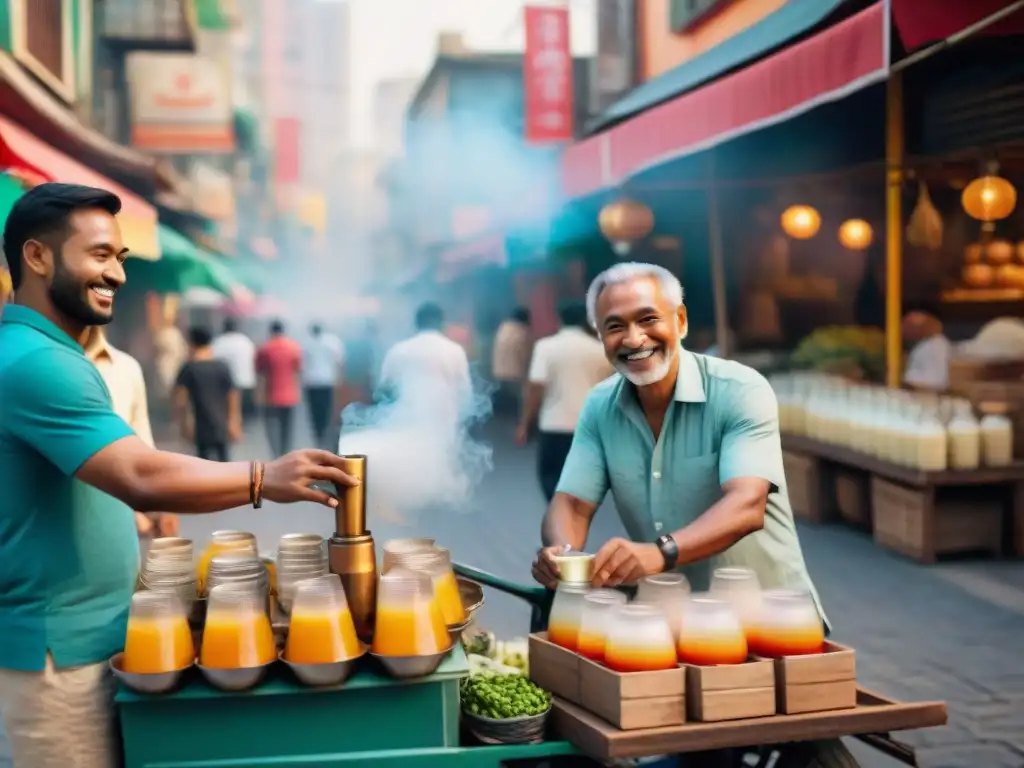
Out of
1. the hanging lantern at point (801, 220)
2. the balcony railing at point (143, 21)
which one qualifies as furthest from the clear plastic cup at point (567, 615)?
the balcony railing at point (143, 21)

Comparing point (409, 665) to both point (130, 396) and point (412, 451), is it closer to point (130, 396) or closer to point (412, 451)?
point (412, 451)

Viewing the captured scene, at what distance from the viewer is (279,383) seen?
47.2 feet

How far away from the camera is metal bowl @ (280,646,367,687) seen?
263cm

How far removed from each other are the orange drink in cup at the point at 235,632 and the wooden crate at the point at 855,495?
845 cm

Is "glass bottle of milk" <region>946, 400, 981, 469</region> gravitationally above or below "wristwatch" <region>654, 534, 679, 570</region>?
below

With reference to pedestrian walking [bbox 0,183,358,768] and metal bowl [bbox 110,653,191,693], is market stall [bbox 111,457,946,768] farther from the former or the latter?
pedestrian walking [bbox 0,183,358,768]

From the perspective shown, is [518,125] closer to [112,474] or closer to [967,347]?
[967,347]

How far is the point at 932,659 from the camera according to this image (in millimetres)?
6492

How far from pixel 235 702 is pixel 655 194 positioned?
13745mm

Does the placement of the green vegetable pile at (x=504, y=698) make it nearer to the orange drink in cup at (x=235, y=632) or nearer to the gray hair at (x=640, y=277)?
the orange drink in cup at (x=235, y=632)

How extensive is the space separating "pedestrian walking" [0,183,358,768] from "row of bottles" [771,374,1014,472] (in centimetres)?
720

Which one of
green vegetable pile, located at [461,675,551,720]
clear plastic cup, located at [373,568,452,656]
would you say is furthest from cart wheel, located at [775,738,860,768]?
clear plastic cup, located at [373,568,452,656]

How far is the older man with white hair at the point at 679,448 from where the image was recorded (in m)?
3.24

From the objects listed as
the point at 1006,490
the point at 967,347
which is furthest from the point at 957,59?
the point at 1006,490
